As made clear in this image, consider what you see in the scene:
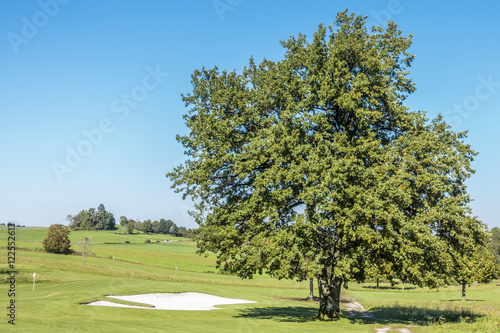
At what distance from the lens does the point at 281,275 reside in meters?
23.5

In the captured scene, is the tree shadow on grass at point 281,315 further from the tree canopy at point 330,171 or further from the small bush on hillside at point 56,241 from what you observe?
the small bush on hillside at point 56,241

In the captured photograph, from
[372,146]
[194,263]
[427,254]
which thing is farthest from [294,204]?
[194,263]

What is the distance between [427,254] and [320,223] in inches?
279

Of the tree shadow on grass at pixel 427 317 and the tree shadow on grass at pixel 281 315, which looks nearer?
the tree shadow on grass at pixel 427 317

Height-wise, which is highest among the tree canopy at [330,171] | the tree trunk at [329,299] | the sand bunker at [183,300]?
the tree canopy at [330,171]

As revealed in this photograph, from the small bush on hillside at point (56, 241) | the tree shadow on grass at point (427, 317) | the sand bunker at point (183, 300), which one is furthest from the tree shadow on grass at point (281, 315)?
the small bush on hillside at point (56, 241)

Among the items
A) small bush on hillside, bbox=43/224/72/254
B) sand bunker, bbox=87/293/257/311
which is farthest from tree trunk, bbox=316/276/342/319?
small bush on hillside, bbox=43/224/72/254

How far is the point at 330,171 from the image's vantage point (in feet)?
72.9

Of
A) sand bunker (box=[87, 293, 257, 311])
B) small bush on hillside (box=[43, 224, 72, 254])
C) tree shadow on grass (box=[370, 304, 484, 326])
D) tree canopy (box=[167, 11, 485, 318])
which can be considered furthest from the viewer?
small bush on hillside (box=[43, 224, 72, 254])

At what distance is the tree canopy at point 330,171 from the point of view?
22.7 metres

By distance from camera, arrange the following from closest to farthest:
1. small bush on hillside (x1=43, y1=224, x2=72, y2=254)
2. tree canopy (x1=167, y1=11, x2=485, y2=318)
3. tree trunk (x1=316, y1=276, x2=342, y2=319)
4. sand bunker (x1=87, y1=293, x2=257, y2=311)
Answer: tree canopy (x1=167, y1=11, x2=485, y2=318), tree trunk (x1=316, y1=276, x2=342, y2=319), sand bunker (x1=87, y1=293, x2=257, y2=311), small bush on hillside (x1=43, y1=224, x2=72, y2=254)

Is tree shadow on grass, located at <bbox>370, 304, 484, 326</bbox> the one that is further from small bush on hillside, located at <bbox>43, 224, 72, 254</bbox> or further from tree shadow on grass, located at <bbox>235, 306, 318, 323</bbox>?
small bush on hillside, located at <bbox>43, 224, 72, 254</bbox>

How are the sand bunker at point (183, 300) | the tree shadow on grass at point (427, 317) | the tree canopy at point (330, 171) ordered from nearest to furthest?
the tree canopy at point (330, 171) < the tree shadow on grass at point (427, 317) < the sand bunker at point (183, 300)

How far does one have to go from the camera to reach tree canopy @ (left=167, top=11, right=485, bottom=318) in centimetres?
2273
